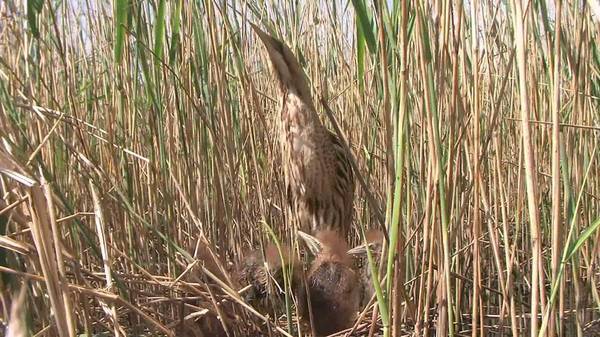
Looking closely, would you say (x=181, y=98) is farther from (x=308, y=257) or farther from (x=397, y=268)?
(x=397, y=268)

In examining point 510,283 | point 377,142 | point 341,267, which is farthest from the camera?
point 377,142

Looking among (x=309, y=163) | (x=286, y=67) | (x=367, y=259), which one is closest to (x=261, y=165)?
(x=309, y=163)

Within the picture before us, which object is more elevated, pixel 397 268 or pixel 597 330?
pixel 397 268

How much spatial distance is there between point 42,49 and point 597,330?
Answer: 1.51 metres

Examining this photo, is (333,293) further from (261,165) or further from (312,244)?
(261,165)

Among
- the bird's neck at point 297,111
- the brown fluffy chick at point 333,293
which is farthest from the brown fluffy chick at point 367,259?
the bird's neck at point 297,111

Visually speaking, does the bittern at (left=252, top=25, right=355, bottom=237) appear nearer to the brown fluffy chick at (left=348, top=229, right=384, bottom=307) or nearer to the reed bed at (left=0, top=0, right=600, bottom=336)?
the reed bed at (left=0, top=0, right=600, bottom=336)

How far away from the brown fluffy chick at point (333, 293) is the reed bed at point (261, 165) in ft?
0.25

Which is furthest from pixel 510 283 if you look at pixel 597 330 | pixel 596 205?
pixel 596 205

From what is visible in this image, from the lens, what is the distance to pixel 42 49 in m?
1.72

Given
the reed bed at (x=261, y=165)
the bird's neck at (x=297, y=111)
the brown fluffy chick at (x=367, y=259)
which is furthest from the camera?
the bird's neck at (x=297, y=111)

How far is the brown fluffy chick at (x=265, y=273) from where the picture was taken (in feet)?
5.21

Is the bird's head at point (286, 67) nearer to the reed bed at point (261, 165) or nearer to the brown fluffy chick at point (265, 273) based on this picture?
the reed bed at point (261, 165)

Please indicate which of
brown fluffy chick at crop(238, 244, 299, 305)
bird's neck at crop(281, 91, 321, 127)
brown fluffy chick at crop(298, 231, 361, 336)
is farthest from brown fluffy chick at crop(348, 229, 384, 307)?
bird's neck at crop(281, 91, 321, 127)
